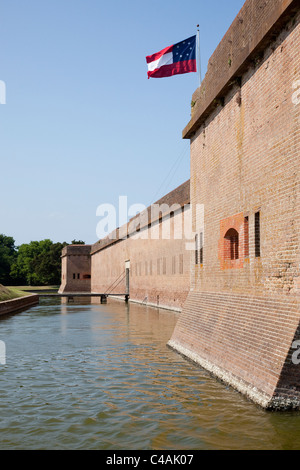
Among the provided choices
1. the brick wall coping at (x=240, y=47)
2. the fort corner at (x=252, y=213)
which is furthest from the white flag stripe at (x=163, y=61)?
the fort corner at (x=252, y=213)

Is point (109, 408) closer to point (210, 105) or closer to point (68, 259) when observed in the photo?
point (210, 105)

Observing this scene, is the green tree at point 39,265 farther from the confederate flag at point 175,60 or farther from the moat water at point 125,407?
the moat water at point 125,407

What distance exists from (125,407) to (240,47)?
20.0ft

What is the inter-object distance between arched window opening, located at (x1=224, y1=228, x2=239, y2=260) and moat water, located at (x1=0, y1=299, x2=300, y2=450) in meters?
2.12

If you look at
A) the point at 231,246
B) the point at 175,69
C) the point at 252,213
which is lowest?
the point at 231,246

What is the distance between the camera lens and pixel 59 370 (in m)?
8.79

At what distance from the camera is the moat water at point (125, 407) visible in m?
4.97

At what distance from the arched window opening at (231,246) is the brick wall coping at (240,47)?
2678 mm

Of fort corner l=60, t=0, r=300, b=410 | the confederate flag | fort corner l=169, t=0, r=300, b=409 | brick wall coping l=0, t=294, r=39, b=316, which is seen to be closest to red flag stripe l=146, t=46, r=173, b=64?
the confederate flag

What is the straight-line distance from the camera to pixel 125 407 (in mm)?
6285

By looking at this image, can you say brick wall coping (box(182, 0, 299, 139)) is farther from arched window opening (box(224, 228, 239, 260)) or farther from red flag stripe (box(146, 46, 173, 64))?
arched window opening (box(224, 228, 239, 260))

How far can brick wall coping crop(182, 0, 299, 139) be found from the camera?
22.9 ft

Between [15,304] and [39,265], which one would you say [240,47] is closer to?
[15,304]

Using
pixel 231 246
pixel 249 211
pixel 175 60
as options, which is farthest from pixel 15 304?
pixel 249 211
